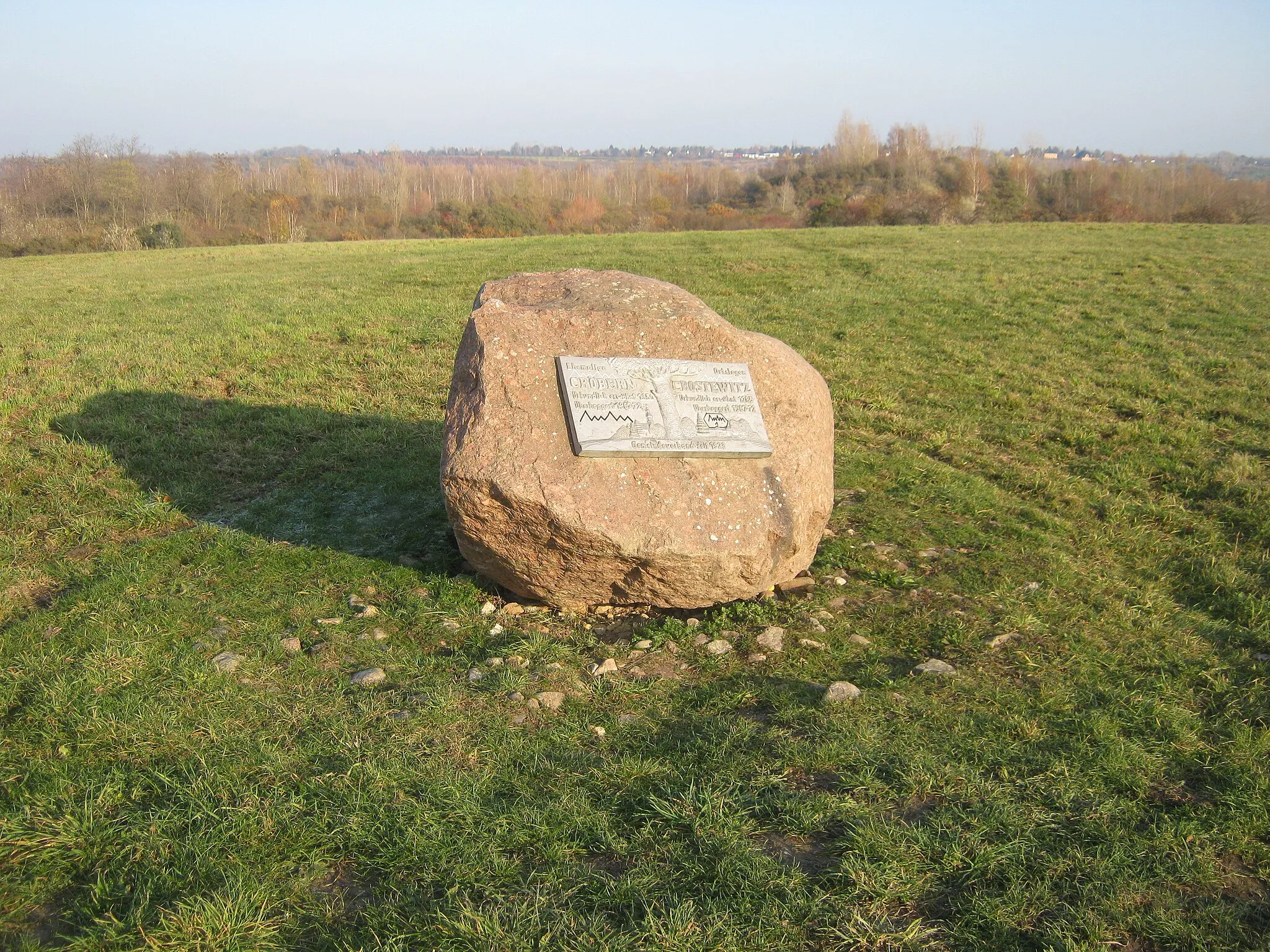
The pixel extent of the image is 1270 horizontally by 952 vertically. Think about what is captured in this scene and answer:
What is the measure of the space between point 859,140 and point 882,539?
58.5m

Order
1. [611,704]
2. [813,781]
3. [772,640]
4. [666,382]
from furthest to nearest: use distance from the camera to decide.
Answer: [666,382] < [772,640] < [611,704] < [813,781]

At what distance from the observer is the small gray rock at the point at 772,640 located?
546cm

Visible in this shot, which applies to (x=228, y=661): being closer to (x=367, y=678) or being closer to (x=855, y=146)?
(x=367, y=678)

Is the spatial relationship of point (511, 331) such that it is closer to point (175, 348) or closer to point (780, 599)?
point (780, 599)

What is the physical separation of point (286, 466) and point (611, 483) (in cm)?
448

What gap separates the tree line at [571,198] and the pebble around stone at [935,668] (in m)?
32.0

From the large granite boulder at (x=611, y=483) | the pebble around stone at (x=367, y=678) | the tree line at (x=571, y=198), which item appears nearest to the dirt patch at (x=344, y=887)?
the pebble around stone at (x=367, y=678)

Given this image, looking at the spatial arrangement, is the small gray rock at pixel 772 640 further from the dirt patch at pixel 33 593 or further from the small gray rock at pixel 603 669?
the dirt patch at pixel 33 593

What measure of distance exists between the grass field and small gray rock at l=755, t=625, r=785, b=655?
0.10 m

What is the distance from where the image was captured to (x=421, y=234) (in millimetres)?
43875

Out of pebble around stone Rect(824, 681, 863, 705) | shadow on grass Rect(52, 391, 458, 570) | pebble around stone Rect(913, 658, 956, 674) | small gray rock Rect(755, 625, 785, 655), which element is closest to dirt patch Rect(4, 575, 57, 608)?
shadow on grass Rect(52, 391, 458, 570)

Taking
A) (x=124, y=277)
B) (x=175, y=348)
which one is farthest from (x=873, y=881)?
(x=124, y=277)

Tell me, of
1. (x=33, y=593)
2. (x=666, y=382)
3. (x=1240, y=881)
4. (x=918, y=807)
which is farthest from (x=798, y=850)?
(x=33, y=593)

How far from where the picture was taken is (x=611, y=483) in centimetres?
539
